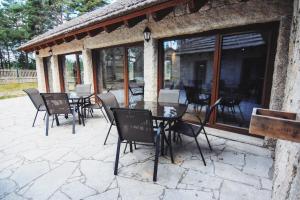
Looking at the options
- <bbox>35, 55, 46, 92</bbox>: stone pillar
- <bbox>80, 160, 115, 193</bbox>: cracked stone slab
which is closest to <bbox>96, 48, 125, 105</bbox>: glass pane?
<bbox>80, 160, 115, 193</bbox>: cracked stone slab

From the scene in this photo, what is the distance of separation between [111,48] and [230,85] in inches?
150

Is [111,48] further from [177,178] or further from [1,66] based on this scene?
[1,66]

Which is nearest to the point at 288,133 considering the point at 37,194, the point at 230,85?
the point at 37,194

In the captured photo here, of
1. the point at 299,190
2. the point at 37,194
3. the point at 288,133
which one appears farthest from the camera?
the point at 37,194

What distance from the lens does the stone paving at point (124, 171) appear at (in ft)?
6.34

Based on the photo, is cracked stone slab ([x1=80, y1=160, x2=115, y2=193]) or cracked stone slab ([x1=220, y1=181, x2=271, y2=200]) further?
cracked stone slab ([x1=80, y1=160, x2=115, y2=193])

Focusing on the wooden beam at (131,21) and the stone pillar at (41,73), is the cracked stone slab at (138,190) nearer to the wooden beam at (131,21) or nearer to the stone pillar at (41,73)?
the wooden beam at (131,21)

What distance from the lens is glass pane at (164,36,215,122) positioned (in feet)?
14.1

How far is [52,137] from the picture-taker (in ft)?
11.6

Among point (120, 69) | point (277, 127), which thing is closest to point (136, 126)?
point (277, 127)

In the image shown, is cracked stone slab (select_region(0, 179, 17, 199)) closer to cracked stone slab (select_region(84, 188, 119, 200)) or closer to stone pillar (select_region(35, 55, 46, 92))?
cracked stone slab (select_region(84, 188, 119, 200))

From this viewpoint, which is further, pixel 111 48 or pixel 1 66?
pixel 1 66

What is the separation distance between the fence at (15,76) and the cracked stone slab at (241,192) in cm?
1880

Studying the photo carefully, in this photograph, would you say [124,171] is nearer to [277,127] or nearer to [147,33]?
[277,127]
